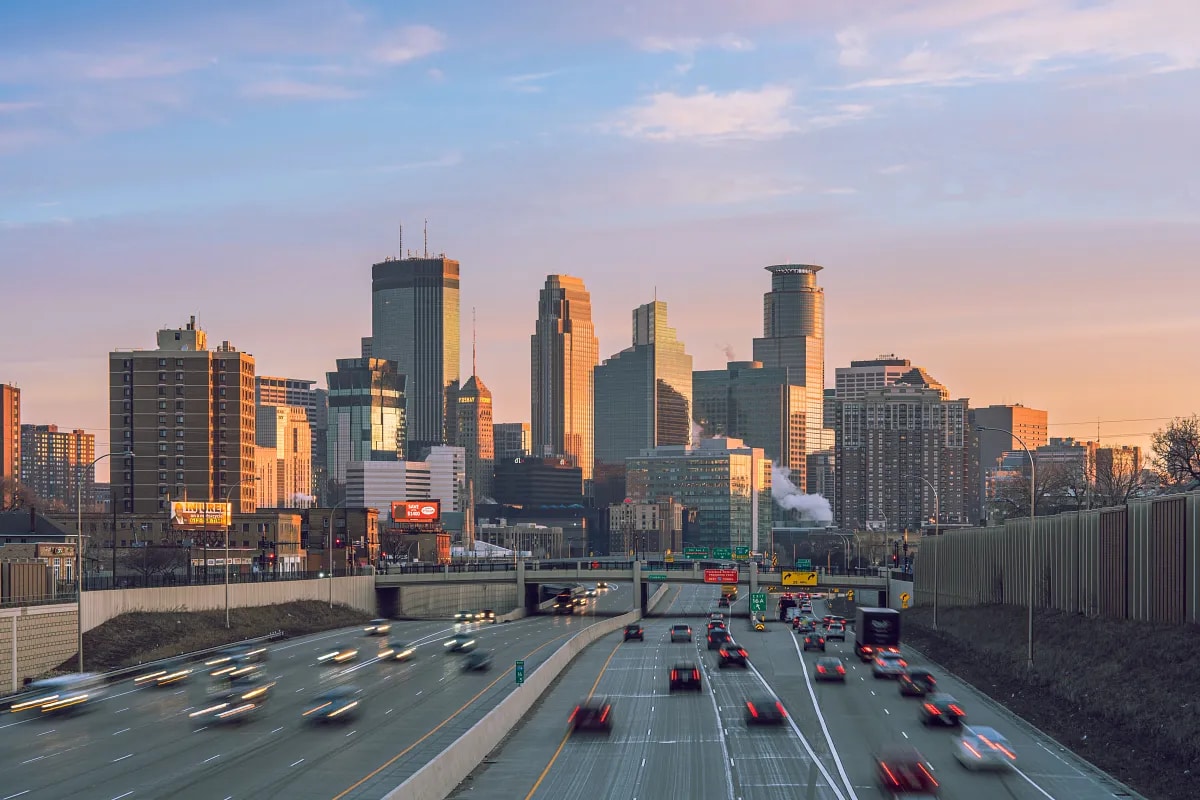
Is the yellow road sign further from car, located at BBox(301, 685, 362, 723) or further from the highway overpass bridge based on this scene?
car, located at BBox(301, 685, 362, 723)

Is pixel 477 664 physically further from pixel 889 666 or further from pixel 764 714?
pixel 764 714

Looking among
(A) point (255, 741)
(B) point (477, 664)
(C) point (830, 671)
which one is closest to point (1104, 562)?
(C) point (830, 671)

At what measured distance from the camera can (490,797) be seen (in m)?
48.8

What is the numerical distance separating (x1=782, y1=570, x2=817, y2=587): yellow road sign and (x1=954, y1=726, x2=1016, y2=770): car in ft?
373

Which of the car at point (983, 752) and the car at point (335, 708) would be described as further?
the car at point (335, 708)

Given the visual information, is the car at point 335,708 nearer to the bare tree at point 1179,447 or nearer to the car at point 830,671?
the car at point 830,671

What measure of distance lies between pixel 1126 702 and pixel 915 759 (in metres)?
17.7

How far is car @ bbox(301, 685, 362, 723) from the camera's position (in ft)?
214

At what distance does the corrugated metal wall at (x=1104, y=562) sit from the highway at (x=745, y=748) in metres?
9.47

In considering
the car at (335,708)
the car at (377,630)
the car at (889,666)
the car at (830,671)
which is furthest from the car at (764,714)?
the car at (377,630)

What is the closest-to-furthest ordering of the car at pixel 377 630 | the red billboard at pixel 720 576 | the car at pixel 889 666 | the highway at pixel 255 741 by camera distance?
1. the highway at pixel 255 741
2. the car at pixel 889 666
3. the car at pixel 377 630
4. the red billboard at pixel 720 576

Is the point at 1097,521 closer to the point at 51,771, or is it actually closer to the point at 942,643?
the point at 942,643

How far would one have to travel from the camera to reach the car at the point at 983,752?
52562 mm

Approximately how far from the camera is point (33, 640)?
8094 cm
